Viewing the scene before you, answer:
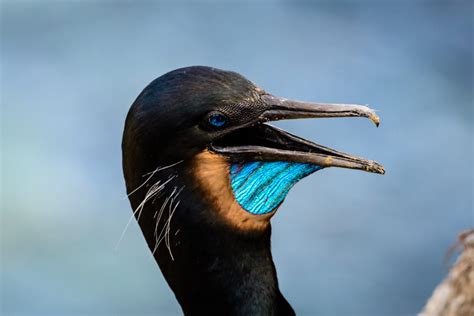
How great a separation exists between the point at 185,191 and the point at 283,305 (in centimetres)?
93

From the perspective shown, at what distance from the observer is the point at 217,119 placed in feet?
21.2

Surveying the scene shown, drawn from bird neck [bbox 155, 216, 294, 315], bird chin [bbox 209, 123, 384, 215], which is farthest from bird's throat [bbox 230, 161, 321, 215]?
bird neck [bbox 155, 216, 294, 315]

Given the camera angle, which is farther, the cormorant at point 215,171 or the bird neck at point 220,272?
the bird neck at point 220,272

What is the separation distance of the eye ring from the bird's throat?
223 millimetres

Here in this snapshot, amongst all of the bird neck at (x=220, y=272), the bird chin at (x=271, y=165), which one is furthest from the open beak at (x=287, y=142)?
the bird neck at (x=220, y=272)

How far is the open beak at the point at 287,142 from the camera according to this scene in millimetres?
6477

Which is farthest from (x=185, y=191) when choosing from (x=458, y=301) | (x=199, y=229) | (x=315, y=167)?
(x=458, y=301)

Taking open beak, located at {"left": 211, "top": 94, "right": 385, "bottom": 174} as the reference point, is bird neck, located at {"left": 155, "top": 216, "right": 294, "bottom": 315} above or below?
below

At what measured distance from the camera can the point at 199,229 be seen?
648 cm

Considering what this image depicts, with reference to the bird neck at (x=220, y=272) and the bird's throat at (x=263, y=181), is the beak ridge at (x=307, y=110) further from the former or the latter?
the bird neck at (x=220, y=272)

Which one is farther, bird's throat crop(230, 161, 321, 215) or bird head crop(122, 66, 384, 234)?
bird's throat crop(230, 161, 321, 215)

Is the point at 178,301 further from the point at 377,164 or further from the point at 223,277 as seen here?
the point at 377,164

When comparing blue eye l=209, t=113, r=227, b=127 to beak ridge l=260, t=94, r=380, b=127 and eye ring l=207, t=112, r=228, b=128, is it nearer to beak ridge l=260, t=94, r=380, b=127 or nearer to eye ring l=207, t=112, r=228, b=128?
eye ring l=207, t=112, r=228, b=128

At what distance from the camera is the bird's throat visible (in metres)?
6.49
